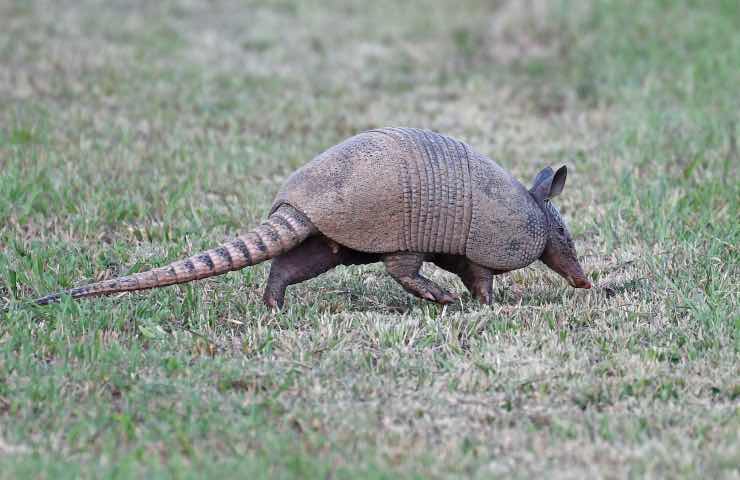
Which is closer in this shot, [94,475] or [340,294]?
[94,475]

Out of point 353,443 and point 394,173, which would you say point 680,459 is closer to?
point 353,443

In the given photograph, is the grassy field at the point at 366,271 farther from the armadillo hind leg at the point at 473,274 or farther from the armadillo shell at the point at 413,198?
the armadillo shell at the point at 413,198

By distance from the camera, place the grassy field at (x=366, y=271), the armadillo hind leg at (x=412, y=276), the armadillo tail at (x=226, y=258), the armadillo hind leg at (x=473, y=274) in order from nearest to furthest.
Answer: the grassy field at (x=366, y=271), the armadillo tail at (x=226, y=258), the armadillo hind leg at (x=412, y=276), the armadillo hind leg at (x=473, y=274)

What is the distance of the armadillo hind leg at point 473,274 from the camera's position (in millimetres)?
5516

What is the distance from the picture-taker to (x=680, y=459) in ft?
12.4

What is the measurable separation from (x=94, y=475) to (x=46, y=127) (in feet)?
18.2

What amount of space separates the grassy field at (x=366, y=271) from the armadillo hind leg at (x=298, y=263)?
0.40 feet

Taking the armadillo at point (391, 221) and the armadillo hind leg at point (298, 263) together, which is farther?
the armadillo hind leg at point (298, 263)

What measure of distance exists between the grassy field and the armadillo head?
0.47 feet

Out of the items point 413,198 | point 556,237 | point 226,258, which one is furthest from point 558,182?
point 226,258

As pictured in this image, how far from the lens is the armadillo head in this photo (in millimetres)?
5582

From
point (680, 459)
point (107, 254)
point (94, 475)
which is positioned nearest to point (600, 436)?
point (680, 459)

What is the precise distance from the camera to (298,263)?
211 inches

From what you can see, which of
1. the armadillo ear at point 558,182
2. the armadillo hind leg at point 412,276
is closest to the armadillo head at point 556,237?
the armadillo ear at point 558,182
